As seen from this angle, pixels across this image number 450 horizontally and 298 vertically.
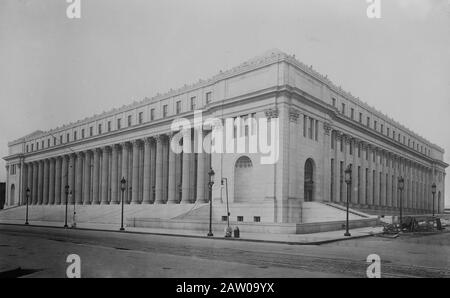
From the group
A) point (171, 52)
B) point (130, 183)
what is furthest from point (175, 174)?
point (171, 52)

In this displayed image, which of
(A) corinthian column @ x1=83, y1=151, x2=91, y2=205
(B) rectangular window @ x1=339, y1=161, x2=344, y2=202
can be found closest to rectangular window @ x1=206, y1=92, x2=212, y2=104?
(B) rectangular window @ x1=339, y1=161, x2=344, y2=202

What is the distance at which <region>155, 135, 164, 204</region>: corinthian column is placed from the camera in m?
61.9

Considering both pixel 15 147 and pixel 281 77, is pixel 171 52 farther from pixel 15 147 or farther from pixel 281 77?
pixel 15 147

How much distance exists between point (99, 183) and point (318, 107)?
43193 millimetres

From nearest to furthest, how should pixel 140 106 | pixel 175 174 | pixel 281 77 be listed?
pixel 281 77
pixel 175 174
pixel 140 106

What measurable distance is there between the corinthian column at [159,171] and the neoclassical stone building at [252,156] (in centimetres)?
14

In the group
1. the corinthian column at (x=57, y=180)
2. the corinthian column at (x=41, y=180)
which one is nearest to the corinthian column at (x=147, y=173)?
the corinthian column at (x=57, y=180)

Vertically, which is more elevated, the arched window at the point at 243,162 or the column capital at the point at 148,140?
the column capital at the point at 148,140

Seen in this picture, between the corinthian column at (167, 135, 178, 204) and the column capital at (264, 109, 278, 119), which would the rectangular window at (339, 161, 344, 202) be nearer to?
the column capital at (264, 109, 278, 119)

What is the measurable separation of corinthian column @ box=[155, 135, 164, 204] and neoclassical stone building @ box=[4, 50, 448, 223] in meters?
0.14

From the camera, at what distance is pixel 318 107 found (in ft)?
165

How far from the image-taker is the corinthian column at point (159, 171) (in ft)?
203

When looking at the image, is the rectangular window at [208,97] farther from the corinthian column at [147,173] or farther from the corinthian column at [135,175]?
the corinthian column at [135,175]

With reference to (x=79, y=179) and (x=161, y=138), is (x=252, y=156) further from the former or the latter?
(x=79, y=179)
